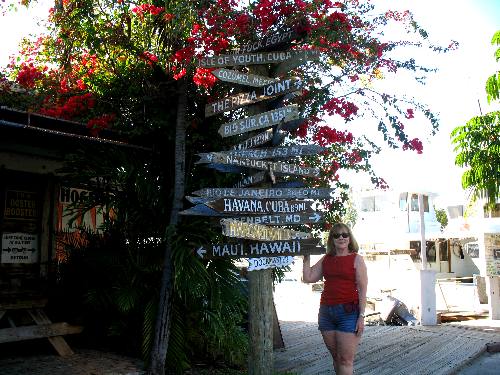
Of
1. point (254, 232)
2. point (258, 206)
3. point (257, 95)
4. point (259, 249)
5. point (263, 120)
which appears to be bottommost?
point (259, 249)

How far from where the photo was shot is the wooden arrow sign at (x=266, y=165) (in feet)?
15.9

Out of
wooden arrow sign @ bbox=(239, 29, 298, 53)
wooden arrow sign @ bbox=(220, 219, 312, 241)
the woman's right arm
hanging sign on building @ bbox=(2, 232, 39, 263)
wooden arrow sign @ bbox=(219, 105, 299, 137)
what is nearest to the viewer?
wooden arrow sign @ bbox=(220, 219, 312, 241)

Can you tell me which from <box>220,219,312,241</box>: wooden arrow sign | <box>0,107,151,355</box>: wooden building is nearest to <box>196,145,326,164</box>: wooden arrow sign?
<box>220,219,312,241</box>: wooden arrow sign

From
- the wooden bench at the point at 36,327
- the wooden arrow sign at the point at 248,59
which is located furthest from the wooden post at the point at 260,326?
the wooden bench at the point at 36,327

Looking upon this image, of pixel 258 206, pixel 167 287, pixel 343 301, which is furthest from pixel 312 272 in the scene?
pixel 167 287

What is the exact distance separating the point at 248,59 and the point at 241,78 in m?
0.24

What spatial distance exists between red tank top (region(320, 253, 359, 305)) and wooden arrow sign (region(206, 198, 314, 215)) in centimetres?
56

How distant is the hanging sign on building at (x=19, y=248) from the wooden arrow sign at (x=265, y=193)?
14.1 feet

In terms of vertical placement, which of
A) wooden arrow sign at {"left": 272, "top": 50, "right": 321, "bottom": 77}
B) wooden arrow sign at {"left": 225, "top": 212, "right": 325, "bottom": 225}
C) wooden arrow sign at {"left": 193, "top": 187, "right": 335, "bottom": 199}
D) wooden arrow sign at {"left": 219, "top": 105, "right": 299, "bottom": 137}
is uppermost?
wooden arrow sign at {"left": 272, "top": 50, "right": 321, "bottom": 77}

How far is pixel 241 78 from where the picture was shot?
5.32 metres

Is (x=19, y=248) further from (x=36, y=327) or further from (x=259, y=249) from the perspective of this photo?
(x=259, y=249)

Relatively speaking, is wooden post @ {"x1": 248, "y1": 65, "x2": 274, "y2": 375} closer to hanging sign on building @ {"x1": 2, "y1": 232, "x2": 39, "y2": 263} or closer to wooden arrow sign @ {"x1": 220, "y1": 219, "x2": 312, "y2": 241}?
wooden arrow sign @ {"x1": 220, "y1": 219, "x2": 312, "y2": 241}

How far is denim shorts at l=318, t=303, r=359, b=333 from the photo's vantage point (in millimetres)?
4941

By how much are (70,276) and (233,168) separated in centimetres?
344
